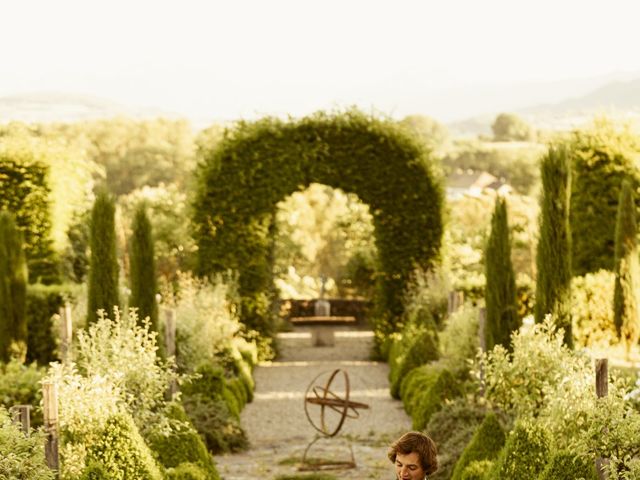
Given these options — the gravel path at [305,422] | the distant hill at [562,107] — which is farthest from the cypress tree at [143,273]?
the distant hill at [562,107]

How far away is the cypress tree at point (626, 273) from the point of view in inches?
635

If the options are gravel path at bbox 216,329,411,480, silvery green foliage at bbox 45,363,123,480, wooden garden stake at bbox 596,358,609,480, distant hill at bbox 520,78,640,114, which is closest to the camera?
wooden garden stake at bbox 596,358,609,480

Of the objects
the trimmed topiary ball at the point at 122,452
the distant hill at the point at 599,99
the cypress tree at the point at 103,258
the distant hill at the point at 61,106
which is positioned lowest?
the trimmed topiary ball at the point at 122,452

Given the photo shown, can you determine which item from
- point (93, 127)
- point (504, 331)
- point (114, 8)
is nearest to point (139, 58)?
point (114, 8)

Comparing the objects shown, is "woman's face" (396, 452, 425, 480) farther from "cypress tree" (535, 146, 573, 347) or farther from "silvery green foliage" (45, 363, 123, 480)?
"cypress tree" (535, 146, 573, 347)

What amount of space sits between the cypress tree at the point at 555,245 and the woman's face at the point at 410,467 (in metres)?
6.78

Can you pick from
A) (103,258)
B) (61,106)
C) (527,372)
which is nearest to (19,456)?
(527,372)

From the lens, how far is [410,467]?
4.70 metres

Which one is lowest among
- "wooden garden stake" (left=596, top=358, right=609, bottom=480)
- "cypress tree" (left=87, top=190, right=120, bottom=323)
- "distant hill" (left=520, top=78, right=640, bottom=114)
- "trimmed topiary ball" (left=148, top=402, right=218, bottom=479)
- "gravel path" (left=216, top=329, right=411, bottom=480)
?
"gravel path" (left=216, top=329, right=411, bottom=480)

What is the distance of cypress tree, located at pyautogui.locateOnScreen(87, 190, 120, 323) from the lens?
1229cm

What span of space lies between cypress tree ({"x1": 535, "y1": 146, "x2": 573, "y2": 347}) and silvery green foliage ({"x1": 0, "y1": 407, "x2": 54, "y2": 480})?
6095 mm

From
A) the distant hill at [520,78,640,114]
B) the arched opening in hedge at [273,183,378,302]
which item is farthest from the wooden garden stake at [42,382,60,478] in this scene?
the distant hill at [520,78,640,114]

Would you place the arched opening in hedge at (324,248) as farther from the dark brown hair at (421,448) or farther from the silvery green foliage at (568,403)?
the dark brown hair at (421,448)

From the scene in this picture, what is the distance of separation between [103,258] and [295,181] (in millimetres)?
6162
